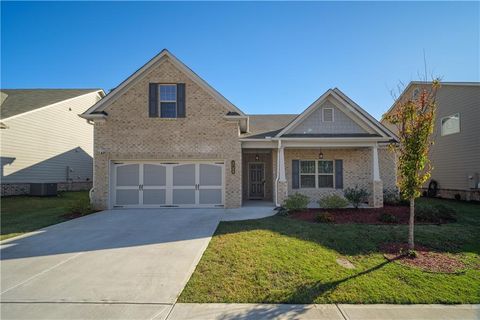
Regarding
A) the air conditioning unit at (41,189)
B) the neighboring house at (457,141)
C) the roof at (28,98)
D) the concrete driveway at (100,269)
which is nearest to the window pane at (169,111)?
the concrete driveway at (100,269)

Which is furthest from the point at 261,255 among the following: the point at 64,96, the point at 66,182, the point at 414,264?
the point at 64,96

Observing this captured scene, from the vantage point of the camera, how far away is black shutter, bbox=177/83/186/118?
1303 cm

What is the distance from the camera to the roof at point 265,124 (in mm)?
14102

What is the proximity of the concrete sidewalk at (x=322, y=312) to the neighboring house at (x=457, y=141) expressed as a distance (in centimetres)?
1454

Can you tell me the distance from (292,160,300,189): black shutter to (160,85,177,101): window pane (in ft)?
24.1

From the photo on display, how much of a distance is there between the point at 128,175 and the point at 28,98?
13773 mm

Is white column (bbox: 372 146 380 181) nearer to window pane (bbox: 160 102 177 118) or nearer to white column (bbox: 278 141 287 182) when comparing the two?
white column (bbox: 278 141 287 182)

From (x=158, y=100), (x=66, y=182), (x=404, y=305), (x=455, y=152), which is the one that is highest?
(x=158, y=100)

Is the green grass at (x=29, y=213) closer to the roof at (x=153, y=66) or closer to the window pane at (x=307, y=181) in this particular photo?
the roof at (x=153, y=66)

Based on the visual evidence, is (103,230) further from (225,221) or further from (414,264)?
(414,264)

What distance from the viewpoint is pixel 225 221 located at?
31.9ft

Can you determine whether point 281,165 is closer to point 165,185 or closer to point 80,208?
point 165,185

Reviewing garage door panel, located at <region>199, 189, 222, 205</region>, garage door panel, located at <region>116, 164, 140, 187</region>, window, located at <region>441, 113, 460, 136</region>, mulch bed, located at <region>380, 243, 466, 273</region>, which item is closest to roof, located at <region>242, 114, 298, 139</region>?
garage door panel, located at <region>199, 189, 222, 205</region>

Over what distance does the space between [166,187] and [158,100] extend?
14.5 ft
